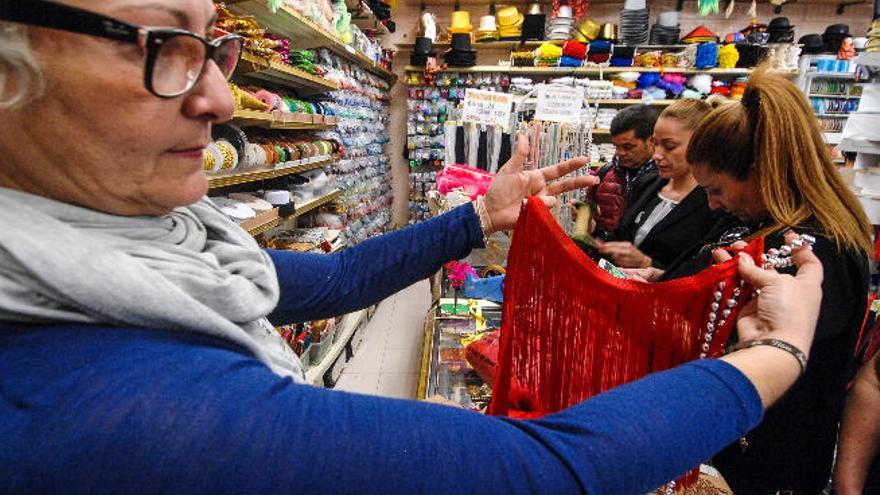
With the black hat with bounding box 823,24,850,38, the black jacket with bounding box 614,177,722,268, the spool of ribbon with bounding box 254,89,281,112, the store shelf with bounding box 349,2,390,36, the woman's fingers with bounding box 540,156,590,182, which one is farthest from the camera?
the black hat with bounding box 823,24,850,38

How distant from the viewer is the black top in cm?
98

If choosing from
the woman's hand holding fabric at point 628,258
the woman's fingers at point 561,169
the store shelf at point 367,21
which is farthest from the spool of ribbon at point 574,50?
the woman's fingers at point 561,169

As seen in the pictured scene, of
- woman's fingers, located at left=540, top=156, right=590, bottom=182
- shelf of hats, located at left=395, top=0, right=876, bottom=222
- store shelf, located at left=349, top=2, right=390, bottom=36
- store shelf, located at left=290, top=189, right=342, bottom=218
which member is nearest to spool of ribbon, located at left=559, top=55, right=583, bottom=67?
shelf of hats, located at left=395, top=0, right=876, bottom=222

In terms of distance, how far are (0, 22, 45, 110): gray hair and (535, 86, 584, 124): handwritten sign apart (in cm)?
263

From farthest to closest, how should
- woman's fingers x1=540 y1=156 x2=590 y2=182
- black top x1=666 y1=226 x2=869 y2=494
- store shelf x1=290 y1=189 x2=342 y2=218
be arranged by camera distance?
1. store shelf x1=290 y1=189 x2=342 y2=218
2. woman's fingers x1=540 y1=156 x2=590 y2=182
3. black top x1=666 y1=226 x2=869 y2=494

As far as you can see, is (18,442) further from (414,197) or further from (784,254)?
(414,197)

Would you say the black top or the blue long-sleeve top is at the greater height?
the blue long-sleeve top

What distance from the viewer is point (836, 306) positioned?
975 mm

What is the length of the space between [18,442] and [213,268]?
0.82ft

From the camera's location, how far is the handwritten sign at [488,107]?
9.41 feet

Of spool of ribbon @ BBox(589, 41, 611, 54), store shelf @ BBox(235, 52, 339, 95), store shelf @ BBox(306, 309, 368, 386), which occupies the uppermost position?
spool of ribbon @ BBox(589, 41, 611, 54)

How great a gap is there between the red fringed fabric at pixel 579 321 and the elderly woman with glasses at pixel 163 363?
29 cm

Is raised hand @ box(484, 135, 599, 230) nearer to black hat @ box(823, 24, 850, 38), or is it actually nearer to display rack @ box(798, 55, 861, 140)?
display rack @ box(798, 55, 861, 140)

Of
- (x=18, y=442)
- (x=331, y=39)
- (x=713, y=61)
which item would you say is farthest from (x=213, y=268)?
(x=713, y=61)
